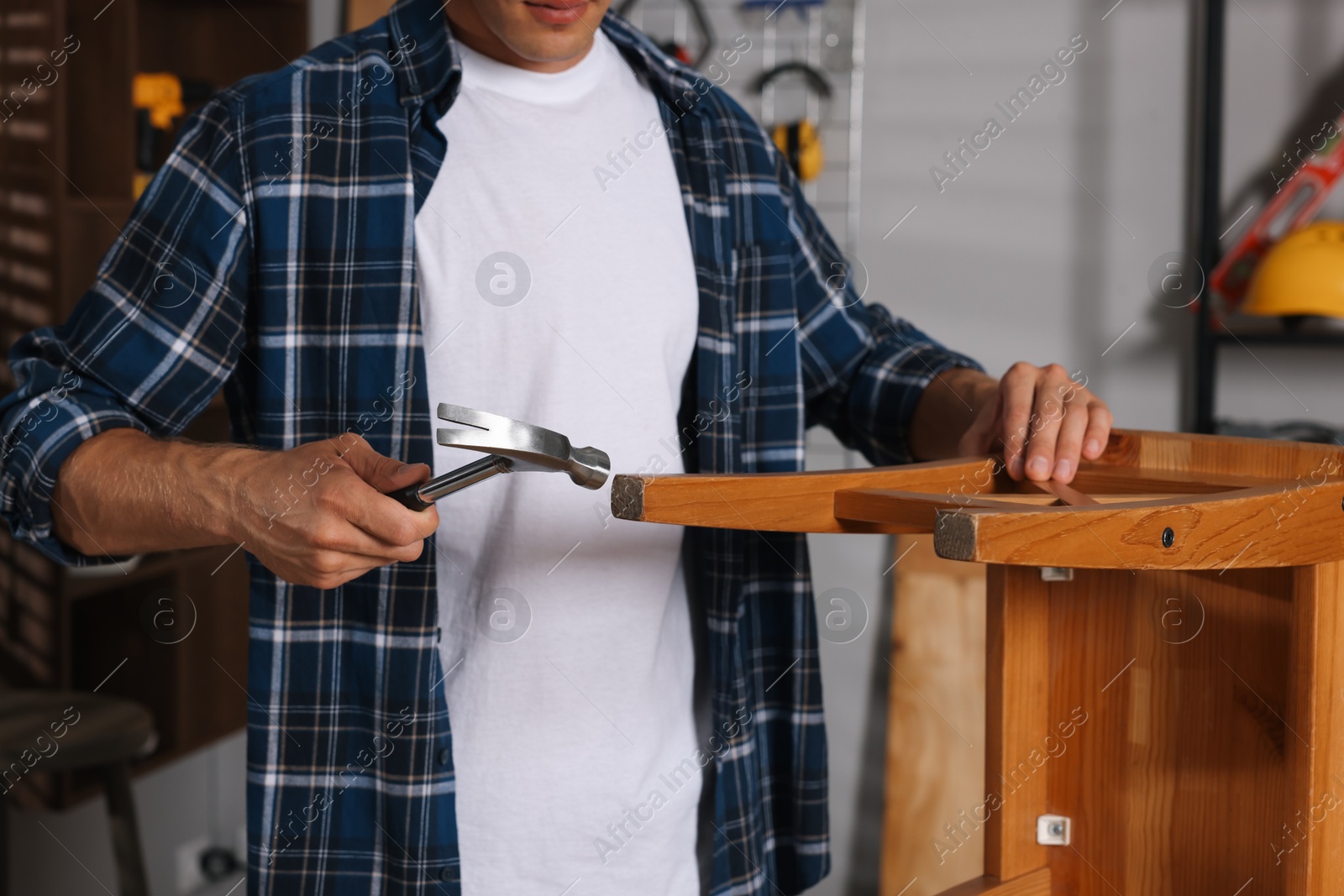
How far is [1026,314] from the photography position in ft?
6.85

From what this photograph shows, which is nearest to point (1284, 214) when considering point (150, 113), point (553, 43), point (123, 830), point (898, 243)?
point (898, 243)

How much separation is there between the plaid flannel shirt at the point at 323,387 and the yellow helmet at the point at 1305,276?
3.33 ft

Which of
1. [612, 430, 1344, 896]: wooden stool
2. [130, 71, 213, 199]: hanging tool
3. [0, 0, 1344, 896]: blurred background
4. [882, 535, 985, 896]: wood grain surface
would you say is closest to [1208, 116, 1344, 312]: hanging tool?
→ [0, 0, 1344, 896]: blurred background

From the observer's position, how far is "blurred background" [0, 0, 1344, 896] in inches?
70.9

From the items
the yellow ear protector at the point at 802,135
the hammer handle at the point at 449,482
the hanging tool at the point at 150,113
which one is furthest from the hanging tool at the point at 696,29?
the hammer handle at the point at 449,482

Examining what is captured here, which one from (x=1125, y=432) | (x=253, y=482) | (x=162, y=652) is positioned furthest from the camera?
(x=162, y=652)

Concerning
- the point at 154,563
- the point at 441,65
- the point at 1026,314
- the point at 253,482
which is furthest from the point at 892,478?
the point at 154,563

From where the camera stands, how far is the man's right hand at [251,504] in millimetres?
696

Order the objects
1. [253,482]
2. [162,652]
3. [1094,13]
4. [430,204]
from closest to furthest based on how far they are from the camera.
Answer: [253,482] → [430,204] → [1094,13] → [162,652]

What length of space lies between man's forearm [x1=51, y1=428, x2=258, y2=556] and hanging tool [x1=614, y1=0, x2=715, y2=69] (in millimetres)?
1565

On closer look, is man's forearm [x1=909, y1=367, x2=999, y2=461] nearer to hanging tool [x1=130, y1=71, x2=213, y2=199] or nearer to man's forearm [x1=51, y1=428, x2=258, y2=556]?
man's forearm [x1=51, y1=428, x2=258, y2=556]

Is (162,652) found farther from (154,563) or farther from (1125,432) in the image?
(1125,432)

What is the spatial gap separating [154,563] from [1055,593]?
1.69m

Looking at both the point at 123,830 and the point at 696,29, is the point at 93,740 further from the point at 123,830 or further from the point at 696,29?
the point at 696,29
